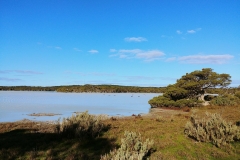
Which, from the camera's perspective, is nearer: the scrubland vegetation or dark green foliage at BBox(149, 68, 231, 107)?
the scrubland vegetation

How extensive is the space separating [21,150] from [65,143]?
1765 millimetres

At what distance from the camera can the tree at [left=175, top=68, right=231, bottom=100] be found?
35719mm

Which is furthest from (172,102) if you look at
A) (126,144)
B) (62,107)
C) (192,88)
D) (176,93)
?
(126,144)

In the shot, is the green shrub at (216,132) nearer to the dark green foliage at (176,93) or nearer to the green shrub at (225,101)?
the green shrub at (225,101)

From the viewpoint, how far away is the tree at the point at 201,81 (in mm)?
35719

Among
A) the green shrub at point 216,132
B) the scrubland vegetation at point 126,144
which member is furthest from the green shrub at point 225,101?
the green shrub at point 216,132

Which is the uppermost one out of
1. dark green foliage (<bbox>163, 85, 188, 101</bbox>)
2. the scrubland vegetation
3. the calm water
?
dark green foliage (<bbox>163, 85, 188, 101</bbox>)

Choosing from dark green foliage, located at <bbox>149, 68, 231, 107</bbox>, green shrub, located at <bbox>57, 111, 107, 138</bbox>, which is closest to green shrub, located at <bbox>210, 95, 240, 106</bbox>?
dark green foliage, located at <bbox>149, 68, 231, 107</bbox>

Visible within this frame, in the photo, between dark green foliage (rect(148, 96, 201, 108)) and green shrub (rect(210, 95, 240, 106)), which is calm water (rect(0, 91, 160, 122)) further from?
green shrub (rect(210, 95, 240, 106))

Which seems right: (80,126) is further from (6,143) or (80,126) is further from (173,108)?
(173,108)

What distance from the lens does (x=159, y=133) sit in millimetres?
11234

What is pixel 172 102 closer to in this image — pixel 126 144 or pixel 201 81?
pixel 201 81

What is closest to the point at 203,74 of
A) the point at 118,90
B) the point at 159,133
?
the point at 159,133

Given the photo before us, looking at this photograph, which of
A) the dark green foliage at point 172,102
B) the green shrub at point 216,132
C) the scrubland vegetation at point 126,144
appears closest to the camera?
the scrubland vegetation at point 126,144
